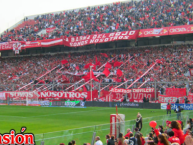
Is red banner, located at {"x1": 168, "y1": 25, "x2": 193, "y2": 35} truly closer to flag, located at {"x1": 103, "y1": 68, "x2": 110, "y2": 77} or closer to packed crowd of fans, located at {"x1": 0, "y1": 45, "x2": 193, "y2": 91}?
packed crowd of fans, located at {"x1": 0, "y1": 45, "x2": 193, "y2": 91}

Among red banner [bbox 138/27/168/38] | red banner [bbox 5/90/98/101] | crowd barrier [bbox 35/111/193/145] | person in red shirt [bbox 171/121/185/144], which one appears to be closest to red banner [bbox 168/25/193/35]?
red banner [bbox 138/27/168/38]

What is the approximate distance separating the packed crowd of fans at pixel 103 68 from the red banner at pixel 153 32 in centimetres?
297

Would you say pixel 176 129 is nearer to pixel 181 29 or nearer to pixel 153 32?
pixel 181 29

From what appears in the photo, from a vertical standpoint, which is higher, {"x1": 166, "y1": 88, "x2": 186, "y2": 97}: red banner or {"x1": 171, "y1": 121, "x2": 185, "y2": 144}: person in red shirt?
{"x1": 166, "y1": 88, "x2": 186, "y2": 97}: red banner

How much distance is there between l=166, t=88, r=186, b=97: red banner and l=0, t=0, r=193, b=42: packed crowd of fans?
53.0ft

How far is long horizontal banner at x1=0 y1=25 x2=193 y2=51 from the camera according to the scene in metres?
46.9

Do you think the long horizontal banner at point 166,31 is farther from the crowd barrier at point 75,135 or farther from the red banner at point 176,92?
the crowd barrier at point 75,135

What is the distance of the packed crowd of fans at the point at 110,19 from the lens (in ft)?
166

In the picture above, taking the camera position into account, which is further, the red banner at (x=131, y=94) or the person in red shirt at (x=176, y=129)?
the red banner at (x=131, y=94)

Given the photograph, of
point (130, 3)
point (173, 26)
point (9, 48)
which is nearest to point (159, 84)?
point (173, 26)

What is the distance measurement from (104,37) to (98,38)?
1209mm

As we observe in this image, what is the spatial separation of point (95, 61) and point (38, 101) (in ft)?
44.8

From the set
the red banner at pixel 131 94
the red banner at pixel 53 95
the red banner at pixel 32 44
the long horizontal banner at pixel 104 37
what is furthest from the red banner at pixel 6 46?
the red banner at pixel 131 94

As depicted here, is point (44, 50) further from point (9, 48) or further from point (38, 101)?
point (38, 101)
